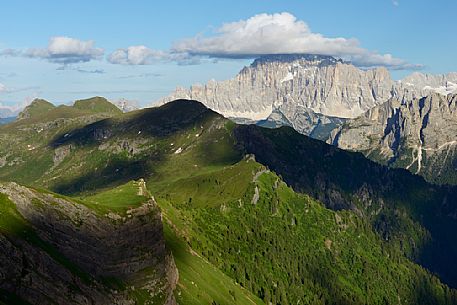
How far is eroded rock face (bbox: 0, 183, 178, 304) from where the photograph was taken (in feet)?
419

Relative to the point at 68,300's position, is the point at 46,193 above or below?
above

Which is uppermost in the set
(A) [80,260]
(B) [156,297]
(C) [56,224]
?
(C) [56,224]

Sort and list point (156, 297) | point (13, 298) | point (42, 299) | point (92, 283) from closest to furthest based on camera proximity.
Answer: point (13, 298)
point (42, 299)
point (92, 283)
point (156, 297)

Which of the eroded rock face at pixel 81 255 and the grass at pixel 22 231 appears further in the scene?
the grass at pixel 22 231

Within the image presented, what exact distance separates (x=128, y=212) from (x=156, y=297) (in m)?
30.2

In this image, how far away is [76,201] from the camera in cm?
17062

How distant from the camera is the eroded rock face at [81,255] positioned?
127625mm

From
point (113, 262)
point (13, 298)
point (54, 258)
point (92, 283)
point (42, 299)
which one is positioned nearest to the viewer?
point (13, 298)

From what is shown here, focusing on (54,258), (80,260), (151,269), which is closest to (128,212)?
(151,269)

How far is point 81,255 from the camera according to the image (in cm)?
15725

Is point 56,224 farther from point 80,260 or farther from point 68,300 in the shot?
point 68,300

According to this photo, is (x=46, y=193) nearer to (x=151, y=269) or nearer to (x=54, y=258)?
(x=54, y=258)

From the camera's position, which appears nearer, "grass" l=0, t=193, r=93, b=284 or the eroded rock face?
the eroded rock face

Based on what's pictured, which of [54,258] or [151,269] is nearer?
[54,258]
